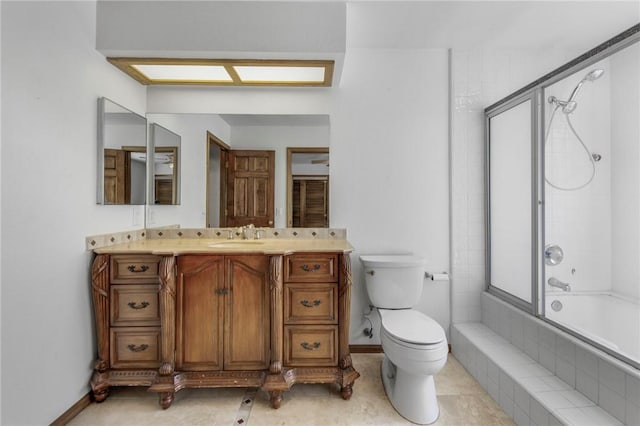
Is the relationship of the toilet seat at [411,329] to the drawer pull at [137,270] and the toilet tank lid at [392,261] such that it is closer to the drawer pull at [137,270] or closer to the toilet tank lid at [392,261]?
the toilet tank lid at [392,261]

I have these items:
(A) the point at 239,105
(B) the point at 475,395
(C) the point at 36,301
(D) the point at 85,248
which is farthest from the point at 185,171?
(B) the point at 475,395

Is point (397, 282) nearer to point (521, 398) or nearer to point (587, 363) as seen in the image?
point (521, 398)

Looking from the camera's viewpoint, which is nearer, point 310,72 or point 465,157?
point 310,72

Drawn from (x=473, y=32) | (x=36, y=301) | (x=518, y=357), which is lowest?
(x=518, y=357)

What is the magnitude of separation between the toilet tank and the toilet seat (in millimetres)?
86

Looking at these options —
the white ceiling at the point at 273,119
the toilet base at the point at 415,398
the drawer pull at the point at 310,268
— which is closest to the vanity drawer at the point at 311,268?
the drawer pull at the point at 310,268

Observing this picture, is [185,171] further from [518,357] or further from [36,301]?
[518,357]

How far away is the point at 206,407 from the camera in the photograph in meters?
1.61

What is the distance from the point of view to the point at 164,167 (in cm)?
221

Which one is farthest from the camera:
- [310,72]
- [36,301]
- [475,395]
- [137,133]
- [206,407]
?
[137,133]

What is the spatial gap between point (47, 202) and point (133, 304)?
2.27ft

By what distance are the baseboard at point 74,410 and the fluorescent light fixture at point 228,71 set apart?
2.02m

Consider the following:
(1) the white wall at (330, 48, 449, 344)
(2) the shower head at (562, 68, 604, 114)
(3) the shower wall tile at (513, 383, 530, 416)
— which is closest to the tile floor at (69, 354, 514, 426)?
(3) the shower wall tile at (513, 383, 530, 416)

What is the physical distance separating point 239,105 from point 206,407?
6.62ft
